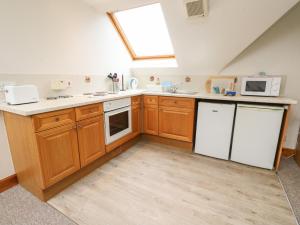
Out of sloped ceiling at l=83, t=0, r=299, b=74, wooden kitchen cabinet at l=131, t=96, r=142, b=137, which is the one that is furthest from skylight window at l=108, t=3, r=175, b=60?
wooden kitchen cabinet at l=131, t=96, r=142, b=137

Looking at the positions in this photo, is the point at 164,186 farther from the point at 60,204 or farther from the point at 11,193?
the point at 11,193

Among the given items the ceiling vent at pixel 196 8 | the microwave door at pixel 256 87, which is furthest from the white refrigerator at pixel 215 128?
the ceiling vent at pixel 196 8

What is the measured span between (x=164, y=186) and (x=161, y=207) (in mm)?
301

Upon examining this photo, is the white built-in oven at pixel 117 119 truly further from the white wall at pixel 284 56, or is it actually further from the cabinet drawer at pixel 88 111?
the white wall at pixel 284 56

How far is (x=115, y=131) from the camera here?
92.4 inches

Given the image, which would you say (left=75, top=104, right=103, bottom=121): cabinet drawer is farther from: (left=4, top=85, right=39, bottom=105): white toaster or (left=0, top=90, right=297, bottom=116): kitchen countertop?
(left=4, top=85, right=39, bottom=105): white toaster

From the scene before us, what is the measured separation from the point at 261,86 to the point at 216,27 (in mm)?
959

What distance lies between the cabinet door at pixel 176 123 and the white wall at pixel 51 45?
3.76 ft

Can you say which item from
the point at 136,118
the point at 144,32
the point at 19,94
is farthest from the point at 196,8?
the point at 19,94

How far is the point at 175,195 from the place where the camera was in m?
1.70

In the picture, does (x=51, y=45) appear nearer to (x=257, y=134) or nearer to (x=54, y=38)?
(x=54, y=38)

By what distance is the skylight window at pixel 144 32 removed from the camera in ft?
9.05

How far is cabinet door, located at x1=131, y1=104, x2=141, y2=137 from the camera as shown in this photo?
2.72 metres

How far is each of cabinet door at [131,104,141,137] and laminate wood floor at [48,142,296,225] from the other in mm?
582
